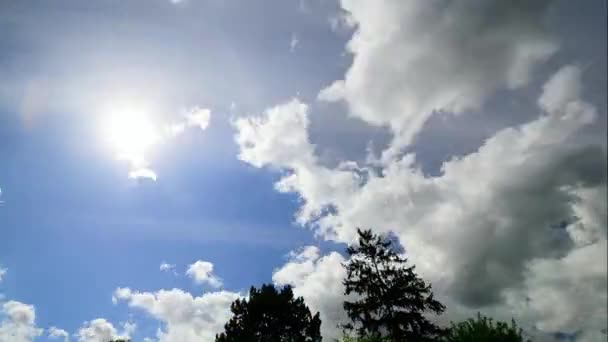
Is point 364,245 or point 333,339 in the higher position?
point 364,245

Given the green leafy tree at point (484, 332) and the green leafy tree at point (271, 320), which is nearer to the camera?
the green leafy tree at point (484, 332)

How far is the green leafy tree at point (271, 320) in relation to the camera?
3778 centimetres

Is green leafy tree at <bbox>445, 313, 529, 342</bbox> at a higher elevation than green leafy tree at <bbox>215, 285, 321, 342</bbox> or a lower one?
lower

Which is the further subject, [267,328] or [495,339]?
[267,328]

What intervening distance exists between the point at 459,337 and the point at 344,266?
14833 millimetres

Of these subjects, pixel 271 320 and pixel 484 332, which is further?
pixel 271 320

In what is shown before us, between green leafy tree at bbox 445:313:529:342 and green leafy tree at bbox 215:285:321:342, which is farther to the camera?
green leafy tree at bbox 215:285:321:342

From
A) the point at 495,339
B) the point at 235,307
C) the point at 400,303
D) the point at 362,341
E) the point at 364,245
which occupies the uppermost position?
the point at 364,245

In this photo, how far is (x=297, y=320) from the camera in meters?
39.6

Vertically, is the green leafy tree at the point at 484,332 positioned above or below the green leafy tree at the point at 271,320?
below

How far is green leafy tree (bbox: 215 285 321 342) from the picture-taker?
124 feet

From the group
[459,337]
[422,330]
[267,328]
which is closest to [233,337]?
[267,328]

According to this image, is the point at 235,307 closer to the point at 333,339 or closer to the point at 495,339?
the point at 333,339

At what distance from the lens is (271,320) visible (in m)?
39.0
